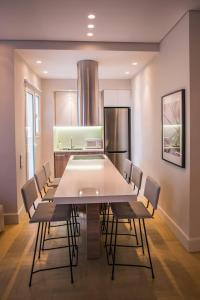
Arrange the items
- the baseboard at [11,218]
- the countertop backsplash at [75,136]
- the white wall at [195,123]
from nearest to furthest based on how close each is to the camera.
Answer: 1. the white wall at [195,123]
2. the baseboard at [11,218]
3. the countertop backsplash at [75,136]

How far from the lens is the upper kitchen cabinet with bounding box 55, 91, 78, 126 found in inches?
289

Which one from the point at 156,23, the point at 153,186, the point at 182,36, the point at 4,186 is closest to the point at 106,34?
the point at 156,23

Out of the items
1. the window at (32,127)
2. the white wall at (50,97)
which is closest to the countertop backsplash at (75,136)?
the white wall at (50,97)

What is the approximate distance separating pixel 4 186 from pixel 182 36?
10.7 ft

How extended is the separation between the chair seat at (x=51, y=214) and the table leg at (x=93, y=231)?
0.25 metres

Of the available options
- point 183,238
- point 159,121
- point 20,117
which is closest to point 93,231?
point 183,238

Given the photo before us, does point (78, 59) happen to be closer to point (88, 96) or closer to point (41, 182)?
point (88, 96)

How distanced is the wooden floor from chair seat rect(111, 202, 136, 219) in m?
0.58

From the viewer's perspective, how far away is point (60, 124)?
738 cm

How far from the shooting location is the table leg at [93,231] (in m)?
3.11

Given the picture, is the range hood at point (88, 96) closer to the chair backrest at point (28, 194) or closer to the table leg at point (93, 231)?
the chair backrest at point (28, 194)

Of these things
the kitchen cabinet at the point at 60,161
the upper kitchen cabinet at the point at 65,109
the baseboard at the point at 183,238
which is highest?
the upper kitchen cabinet at the point at 65,109

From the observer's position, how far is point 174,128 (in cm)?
376

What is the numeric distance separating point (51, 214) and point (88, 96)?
2.88 m
